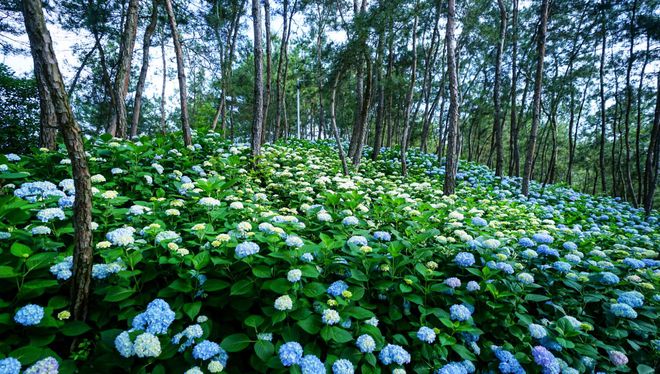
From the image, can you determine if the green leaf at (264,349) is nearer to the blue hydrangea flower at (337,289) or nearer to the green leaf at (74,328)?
the blue hydrangea flower at (337,289)

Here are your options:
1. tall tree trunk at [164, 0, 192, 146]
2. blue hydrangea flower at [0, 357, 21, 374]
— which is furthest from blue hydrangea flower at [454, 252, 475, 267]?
tall tree trunk at [164, 0, 192, 146]

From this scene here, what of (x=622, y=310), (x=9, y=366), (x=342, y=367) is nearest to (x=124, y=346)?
(x=9, y=366)

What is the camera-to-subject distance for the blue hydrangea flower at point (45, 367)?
1382 mm

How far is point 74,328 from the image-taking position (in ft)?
5.65

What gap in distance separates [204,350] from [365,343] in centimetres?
96

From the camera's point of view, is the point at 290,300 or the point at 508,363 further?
the point at 508,363

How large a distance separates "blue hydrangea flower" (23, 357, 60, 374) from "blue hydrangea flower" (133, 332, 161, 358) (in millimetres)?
349

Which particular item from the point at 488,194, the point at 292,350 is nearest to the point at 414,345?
the point at 292,350

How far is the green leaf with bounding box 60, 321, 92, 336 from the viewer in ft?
5.54

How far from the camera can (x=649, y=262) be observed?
317cm

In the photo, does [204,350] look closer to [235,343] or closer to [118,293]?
[235,343]

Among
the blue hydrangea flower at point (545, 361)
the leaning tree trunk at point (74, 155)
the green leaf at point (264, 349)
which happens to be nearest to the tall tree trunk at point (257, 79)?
the leaning tree trunk at point (74, 155)

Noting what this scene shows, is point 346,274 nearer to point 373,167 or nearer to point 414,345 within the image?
point 414,345

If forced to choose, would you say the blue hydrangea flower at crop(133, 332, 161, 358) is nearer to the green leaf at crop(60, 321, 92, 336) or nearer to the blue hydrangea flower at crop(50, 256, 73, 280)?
the green leaf at crop(60, 321, 92, 336)
